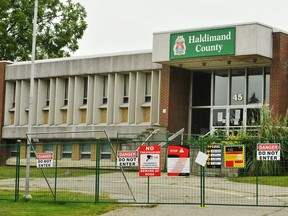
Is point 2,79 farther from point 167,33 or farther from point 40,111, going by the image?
point 167,33

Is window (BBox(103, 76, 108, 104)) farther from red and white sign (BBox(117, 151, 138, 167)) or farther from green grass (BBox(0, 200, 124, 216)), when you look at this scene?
red and white sign (BBox(117, 151, 138, 167))

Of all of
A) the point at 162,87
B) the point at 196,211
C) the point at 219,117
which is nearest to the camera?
the point at 196,211

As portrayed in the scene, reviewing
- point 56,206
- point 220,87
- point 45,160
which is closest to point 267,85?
point 220,87

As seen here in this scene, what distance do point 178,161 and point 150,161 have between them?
0.86 m

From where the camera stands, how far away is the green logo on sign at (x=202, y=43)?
32.1 meters

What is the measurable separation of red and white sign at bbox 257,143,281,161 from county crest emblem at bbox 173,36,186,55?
16428 mm

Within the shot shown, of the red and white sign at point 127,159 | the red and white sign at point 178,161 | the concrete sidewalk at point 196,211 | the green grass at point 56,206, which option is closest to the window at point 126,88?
the green grass at point 56,206

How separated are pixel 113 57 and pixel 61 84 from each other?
4.83 m

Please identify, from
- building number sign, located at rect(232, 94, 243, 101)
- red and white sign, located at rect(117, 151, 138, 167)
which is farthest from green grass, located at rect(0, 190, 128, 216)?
building number sign, located at rect(232, 94, 243, 101)

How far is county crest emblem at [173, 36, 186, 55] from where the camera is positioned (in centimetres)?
3362

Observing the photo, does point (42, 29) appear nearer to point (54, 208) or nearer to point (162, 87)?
point (162, 87)

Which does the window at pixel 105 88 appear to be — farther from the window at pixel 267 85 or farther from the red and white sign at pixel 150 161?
the red and white sign at pixel 150 161

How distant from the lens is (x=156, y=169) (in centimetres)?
1891

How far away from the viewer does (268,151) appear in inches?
691
